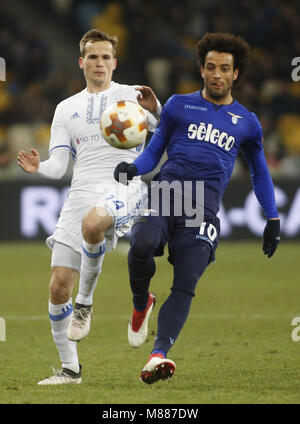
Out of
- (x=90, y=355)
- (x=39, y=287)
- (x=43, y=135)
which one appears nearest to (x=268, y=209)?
(x=90, y=355)

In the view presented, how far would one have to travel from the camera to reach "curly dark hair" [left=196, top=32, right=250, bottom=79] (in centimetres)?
568

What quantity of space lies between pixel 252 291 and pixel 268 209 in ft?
14.6

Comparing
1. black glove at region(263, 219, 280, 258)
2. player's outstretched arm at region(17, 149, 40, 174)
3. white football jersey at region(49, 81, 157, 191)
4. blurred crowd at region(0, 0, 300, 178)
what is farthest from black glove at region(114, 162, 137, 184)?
blurred crowd at region(0, 0, 300, 178)

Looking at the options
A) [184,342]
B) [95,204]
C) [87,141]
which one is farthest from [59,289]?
[184,342]

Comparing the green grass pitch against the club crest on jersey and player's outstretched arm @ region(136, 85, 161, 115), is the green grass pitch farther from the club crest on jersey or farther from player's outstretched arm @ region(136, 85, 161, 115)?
player's outstretched arm @ region(136, 85, 161, 115)

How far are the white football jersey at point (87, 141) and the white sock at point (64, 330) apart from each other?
0.81 m

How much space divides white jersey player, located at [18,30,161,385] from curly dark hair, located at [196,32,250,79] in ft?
1.54

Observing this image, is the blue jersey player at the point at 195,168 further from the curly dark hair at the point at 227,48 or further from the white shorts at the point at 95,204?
the white shorts at the point at 95,204

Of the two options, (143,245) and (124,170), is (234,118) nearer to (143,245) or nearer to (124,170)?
(124,170)

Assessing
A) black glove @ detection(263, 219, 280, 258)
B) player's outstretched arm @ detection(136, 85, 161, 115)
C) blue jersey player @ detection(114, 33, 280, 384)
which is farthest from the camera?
player's outstretched arm @ detection(136, 85, 161, 115)

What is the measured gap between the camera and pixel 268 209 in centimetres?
589

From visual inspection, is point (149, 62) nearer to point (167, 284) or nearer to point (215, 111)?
point (167, 284)

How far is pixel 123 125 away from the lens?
5473mm

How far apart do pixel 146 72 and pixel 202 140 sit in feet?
41.3
